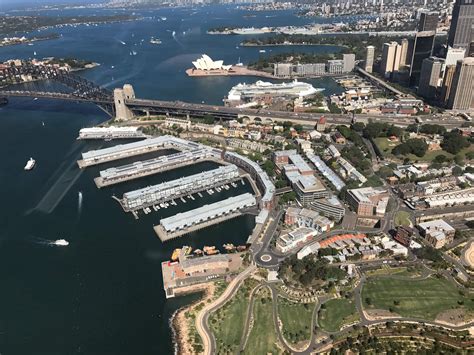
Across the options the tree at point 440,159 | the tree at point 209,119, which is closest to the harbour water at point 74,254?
the tree at point 209,119

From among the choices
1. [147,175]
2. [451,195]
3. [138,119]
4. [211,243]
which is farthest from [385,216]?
[138,119]

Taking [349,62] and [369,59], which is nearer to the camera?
[369,59]

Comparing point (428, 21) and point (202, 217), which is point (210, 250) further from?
point (428, 21)

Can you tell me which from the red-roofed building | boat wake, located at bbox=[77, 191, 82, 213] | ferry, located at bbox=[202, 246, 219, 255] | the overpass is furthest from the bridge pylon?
ferry, located at bbox=[202, 246, 219, 255]

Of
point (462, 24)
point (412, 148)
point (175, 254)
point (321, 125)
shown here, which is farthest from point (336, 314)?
point (462, 24)

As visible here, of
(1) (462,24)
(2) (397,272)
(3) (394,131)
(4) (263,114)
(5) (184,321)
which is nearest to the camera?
(5) (184,321)

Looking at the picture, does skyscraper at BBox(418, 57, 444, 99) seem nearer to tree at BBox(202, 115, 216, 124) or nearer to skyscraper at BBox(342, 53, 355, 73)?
skyscraper at BBox(342, 53, 355, 73)

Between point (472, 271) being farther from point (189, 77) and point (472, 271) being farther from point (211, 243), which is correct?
point (189, 77)
